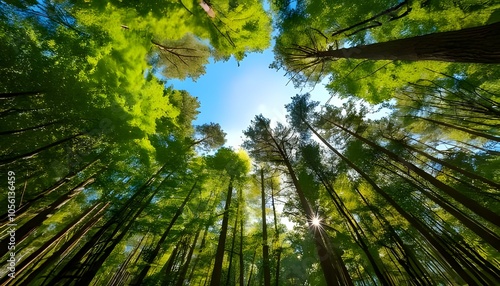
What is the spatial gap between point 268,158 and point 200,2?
728cm

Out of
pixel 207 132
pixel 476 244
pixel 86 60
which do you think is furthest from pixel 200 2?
pixel 476 244

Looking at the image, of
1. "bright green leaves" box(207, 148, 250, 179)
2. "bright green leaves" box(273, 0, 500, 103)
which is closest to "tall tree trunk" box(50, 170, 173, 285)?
"bright green leaves" box(207, 148, 250, 179)

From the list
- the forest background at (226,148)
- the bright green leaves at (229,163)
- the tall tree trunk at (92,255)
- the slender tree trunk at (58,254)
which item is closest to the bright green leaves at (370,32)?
the forest background at (226,148)

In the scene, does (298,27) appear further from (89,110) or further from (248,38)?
(89,110)

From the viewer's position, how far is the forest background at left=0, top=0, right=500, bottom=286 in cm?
470

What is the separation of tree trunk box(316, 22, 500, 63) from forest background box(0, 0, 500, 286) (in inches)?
0.8

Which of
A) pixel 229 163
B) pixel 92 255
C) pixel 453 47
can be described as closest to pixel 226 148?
pixel 229 163

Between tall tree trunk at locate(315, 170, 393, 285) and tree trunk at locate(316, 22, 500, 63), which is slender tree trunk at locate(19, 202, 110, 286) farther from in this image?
tree trunk at locate(316, 22, 500, 63)

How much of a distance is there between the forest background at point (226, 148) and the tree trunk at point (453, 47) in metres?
0.02

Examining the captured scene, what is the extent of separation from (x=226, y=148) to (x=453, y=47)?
986cm

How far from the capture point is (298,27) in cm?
740

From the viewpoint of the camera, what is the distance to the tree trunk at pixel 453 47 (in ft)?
6.85

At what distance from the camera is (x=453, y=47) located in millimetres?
2391

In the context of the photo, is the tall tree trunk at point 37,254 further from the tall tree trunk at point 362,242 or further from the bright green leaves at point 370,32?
the bright green leaves at point 370,32
